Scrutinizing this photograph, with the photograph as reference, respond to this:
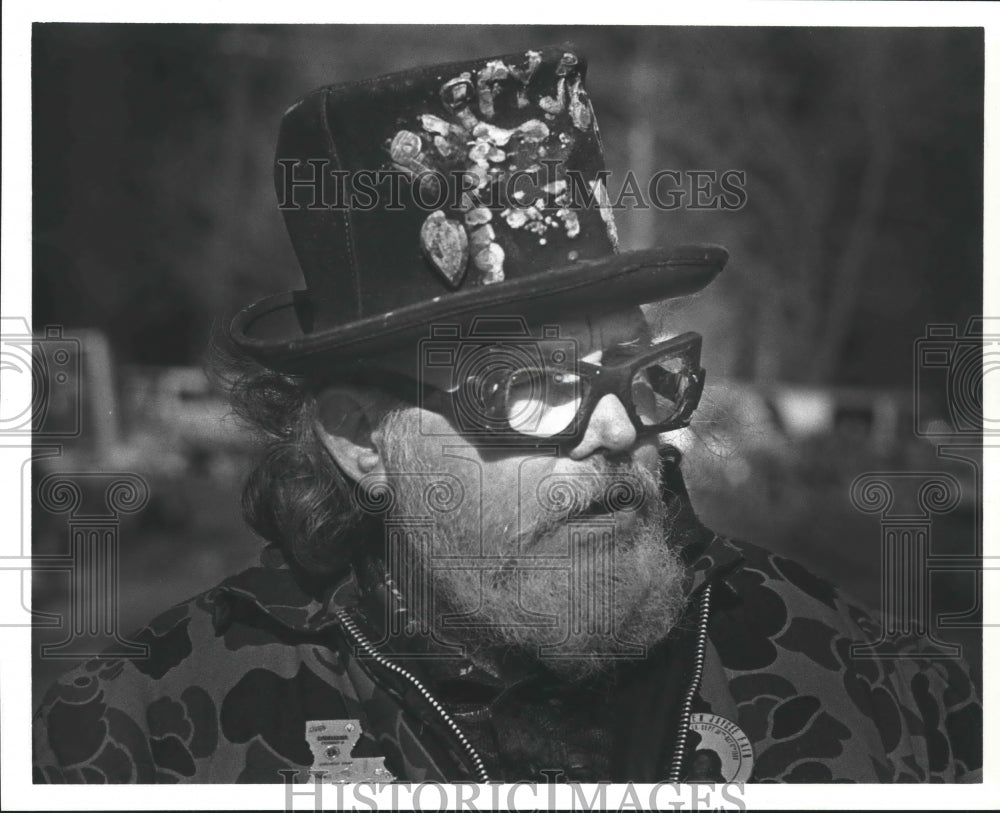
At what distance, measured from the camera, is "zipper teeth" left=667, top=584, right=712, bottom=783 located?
2.48 meters

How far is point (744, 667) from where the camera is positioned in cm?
271

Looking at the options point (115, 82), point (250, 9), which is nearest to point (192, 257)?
point (115, 82)

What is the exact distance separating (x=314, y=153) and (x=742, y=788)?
6.00 ft

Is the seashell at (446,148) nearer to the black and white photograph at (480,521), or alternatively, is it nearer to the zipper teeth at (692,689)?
the black and white photograph at (480,521)

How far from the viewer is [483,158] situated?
2.32 m

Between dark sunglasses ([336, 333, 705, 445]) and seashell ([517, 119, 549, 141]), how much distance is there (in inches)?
19.8

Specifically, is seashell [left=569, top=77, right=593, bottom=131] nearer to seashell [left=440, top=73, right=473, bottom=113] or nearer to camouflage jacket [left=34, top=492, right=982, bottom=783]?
seashell [left=440, top=73, right=473, bottom=113]

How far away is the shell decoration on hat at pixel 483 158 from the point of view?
7.56 feet

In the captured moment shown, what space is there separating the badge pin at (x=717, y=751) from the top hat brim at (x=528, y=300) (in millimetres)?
1077

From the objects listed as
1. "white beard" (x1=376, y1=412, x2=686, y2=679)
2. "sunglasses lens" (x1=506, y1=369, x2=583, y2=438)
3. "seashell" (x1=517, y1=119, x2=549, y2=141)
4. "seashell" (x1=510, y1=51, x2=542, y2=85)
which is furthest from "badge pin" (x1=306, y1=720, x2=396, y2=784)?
"seashell" (x1=510, y1=51, x2=542, y2=85)

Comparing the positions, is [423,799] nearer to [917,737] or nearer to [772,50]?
[917,737]

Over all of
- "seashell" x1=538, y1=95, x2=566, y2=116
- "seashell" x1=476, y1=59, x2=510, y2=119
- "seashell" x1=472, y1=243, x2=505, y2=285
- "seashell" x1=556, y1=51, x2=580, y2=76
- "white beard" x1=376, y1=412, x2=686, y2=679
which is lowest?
"white beard" x1=376, y1=412, x2=686, y2=679

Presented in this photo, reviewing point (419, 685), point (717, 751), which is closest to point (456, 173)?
point (419, 685)

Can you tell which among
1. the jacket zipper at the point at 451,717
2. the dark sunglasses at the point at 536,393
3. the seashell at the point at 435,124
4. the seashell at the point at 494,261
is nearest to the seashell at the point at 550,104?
the seashell at the point at 435,124
